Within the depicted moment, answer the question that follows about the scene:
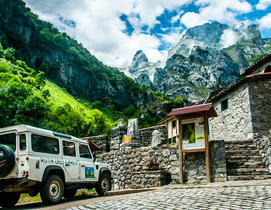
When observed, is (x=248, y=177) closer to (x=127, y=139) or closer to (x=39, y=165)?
(x=127, y=139)


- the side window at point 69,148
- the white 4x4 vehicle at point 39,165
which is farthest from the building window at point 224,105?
the side window at point 69,148

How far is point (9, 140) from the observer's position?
24.9 feet

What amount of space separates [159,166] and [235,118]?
773cm

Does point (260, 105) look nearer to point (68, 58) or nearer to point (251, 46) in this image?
point (68, 58)

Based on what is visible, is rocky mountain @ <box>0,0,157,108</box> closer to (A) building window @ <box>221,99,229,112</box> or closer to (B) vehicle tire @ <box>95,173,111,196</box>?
(A) building window @ <box>221,99,229,112</box>

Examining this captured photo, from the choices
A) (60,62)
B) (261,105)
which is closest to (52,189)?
(261,105)

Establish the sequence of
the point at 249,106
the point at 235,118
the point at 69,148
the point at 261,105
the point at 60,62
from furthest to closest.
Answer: the point at 60,62, the point at 235,118, the point at 261,105, the point at 249,106, the point at 69,148

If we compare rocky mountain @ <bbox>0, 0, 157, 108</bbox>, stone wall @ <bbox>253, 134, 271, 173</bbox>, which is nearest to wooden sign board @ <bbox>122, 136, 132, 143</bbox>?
stone wall @ <bbox>253, 134, 271, 173</bbox>

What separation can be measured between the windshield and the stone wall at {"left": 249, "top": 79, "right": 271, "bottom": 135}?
12.8 m

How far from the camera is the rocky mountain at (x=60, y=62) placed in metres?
81.6

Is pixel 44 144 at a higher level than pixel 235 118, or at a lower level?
lower

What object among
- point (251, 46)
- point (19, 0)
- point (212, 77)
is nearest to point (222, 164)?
point (19, 0)

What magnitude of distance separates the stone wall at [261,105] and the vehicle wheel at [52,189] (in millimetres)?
11544

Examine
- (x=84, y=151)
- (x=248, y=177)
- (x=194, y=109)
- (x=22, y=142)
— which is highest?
(x=194, y=109)
